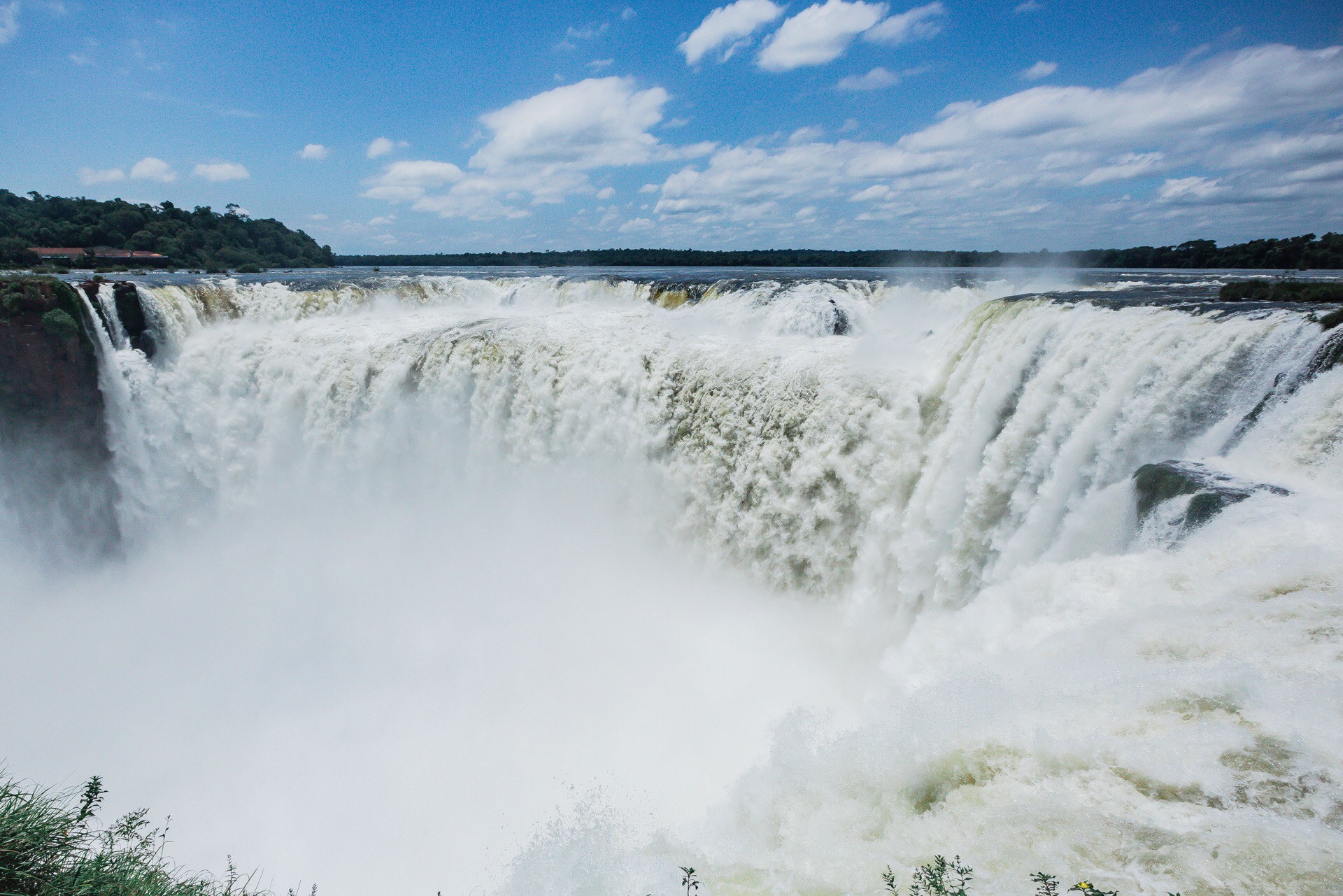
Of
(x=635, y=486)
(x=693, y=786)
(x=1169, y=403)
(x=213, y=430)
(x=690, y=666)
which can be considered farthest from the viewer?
(x=213, y=430)

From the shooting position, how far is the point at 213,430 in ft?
46.8

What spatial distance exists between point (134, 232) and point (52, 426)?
133ft

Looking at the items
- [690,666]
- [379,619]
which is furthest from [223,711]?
[690,666]

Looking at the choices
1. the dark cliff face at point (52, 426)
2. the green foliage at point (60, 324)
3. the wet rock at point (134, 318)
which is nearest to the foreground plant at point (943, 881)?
the dark cliff face at point (52, 426)

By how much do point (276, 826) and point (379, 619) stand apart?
12.2ft

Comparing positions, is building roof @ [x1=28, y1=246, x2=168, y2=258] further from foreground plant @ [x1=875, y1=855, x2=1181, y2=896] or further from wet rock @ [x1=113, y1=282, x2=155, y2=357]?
foreground plant @ [x1=875, y1=855, x2=1181, y2=896]

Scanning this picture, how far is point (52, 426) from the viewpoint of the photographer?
1343 centimetres

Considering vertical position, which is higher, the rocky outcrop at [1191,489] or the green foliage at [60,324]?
the green foliage at [60,324]

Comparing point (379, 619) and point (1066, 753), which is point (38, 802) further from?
point (379, 619)

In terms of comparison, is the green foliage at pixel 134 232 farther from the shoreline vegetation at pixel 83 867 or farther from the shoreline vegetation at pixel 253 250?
the shoreline vegetation at pixel 83 867

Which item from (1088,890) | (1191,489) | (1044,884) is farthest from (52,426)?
(1191,489)

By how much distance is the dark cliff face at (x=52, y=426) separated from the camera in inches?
518

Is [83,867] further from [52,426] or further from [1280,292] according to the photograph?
[52,426]

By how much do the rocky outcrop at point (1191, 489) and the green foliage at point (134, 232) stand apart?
42.4 m
